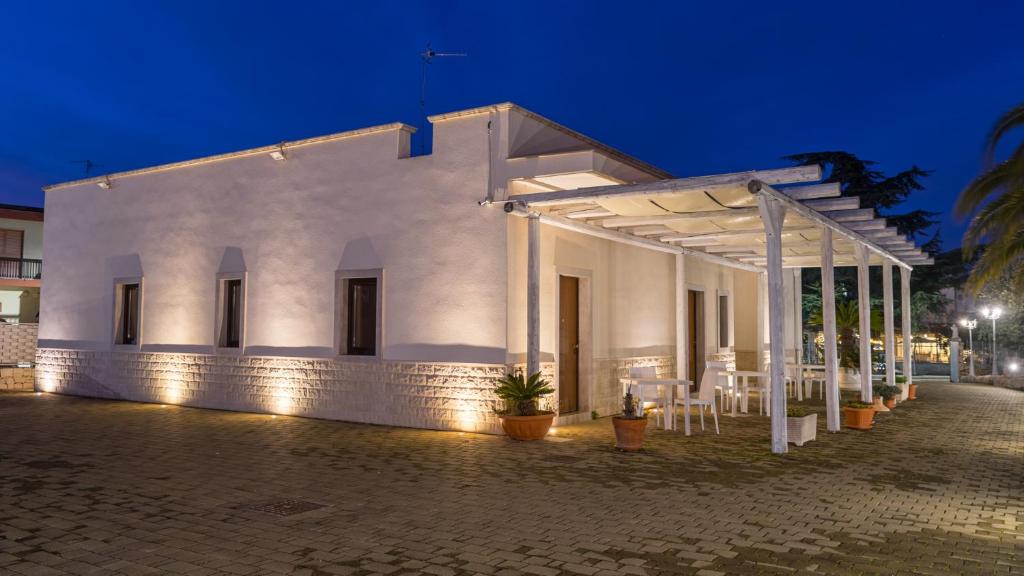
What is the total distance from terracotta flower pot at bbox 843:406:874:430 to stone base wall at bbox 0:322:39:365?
59.7 feet

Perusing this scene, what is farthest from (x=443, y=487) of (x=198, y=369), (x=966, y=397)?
(x=966, y=397)

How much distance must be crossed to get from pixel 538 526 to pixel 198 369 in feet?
31.8

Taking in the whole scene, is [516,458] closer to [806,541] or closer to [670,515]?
[670,515]

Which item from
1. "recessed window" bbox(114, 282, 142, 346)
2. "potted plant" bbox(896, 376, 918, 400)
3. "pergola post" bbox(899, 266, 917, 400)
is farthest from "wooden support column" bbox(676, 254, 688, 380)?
"recessed window" bbox(114, 282, 142, 346)

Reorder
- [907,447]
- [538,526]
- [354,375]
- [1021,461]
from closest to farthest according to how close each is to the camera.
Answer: [538,526] → [1021,461] → [907,447] → [354,375]

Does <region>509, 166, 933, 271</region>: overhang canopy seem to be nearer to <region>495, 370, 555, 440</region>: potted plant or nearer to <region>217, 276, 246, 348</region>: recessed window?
<region>495, 370, 555, 440</region>: potted plant

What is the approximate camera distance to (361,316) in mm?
11414

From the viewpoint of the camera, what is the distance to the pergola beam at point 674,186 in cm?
745

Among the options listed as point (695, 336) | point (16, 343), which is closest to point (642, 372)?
point (695, 336)

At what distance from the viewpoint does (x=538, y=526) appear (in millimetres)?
5258

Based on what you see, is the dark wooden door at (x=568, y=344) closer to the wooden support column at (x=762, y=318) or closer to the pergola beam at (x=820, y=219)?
the pergola beam at (x=820, y=219)

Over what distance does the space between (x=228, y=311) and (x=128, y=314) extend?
10.3ft

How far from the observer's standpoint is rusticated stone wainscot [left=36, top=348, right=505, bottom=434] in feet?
33.3

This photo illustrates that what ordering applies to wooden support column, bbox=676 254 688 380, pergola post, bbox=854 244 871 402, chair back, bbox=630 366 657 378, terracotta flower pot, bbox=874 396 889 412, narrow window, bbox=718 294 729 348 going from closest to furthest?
chair back, bbox=630 366 657 378 → pergola post, bbox=854 244 871 402 → terracotta flower pot, bbox=874 396 889 412 → wooden support column, bbox=676 254 688 380 → narrow window, bbox=718 294 729 348
